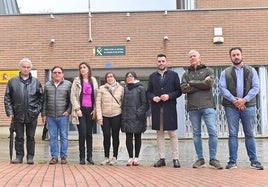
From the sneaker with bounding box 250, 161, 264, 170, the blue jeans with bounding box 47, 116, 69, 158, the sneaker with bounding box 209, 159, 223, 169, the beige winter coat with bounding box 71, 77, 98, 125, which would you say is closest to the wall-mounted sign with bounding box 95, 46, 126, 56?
the beige winter coat with bounding box 71, 77, 98, 125

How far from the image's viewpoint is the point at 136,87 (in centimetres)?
786

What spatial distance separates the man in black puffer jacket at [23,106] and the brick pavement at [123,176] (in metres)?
0.58

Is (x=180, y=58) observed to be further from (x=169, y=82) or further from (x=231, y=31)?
(x=169, y=82)

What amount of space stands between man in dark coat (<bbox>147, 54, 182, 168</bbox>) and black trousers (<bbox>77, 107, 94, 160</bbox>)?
117cm

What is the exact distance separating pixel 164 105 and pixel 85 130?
4.93 ft

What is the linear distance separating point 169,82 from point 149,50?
7473mm

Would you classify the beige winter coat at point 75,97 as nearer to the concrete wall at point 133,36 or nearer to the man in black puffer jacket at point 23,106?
the man in black puffer jacket at point 23,106

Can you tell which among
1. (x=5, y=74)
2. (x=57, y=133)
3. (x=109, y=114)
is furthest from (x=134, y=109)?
(x=5, y=74)

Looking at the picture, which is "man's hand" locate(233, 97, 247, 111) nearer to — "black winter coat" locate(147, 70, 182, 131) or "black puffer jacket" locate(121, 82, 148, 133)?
"black winter coat" locate(147, 70, 182, 131)

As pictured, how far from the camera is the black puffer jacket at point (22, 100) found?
762cm

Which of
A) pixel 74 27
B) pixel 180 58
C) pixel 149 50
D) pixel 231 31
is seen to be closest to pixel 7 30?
pixel 74 27

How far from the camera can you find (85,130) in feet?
25.4

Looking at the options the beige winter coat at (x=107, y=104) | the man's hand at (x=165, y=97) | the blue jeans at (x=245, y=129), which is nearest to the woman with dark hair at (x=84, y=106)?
the beige winter coat at (x=107, y=104)

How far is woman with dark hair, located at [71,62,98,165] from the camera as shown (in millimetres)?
7668
